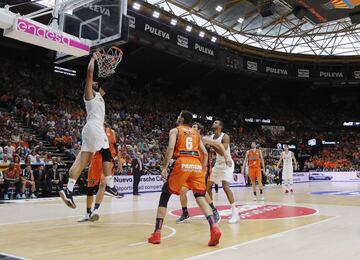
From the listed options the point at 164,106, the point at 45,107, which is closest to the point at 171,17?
the point at 164,106

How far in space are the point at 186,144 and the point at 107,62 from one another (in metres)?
4.08

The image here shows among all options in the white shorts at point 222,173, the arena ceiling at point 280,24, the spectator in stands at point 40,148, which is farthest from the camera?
the arena ceiling at point 280,24

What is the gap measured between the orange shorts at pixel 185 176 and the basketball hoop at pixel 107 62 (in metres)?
3.84

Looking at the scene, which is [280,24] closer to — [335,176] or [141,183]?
[335,176]

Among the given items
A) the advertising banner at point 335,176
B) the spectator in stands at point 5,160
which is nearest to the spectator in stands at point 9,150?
the spectator in stands at point 5,160

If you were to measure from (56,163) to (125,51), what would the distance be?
1367 cm

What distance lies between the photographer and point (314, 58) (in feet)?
111

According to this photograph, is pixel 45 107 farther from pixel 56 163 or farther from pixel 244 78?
pixel 244 78

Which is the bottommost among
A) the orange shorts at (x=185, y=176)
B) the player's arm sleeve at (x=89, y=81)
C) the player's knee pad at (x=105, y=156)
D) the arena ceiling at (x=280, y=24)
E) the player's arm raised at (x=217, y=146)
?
the orange shorts at (x=185, y=176)

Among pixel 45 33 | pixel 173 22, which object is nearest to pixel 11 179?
pixel 45 33

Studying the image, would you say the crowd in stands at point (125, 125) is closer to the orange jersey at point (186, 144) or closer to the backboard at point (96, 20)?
the orange jersey at point (186, 144)

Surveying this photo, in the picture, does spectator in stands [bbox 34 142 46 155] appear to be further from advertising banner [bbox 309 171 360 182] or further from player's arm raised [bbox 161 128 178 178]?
advertising banner [bbox 309 171 360 182]

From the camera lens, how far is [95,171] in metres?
7.00

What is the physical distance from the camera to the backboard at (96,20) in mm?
9109
